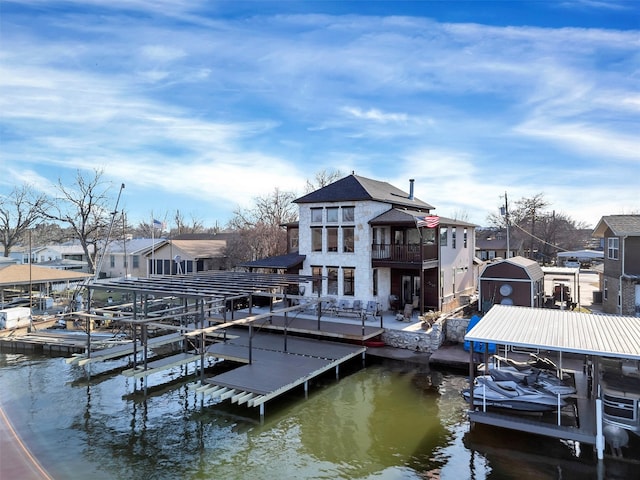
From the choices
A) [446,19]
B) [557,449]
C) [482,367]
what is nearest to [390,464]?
[557,449]

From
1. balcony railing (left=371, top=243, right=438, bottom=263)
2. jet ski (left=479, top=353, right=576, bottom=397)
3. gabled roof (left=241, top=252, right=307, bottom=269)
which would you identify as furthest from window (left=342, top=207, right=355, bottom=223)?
jet ski (left=479, top=353, right=576, bottom=397)

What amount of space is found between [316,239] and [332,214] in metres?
1.84

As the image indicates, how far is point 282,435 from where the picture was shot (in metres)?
11.8

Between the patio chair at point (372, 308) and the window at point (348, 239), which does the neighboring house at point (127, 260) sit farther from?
the patio chair at point (372, 308)

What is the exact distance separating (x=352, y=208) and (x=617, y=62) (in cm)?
1352

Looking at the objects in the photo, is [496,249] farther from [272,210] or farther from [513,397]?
[513,397]

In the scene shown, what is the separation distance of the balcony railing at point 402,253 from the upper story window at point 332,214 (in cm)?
286

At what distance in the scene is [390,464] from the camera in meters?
10.1

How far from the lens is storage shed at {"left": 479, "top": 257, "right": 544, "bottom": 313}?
2094 centimetres

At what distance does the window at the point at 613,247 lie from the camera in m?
22.1

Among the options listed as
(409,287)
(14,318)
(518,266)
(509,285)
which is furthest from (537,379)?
(14,318)

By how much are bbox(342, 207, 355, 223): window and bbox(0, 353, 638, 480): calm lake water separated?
998 centimetres

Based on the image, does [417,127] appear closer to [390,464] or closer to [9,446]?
[390,464]

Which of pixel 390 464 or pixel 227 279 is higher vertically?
pixel 227 279
